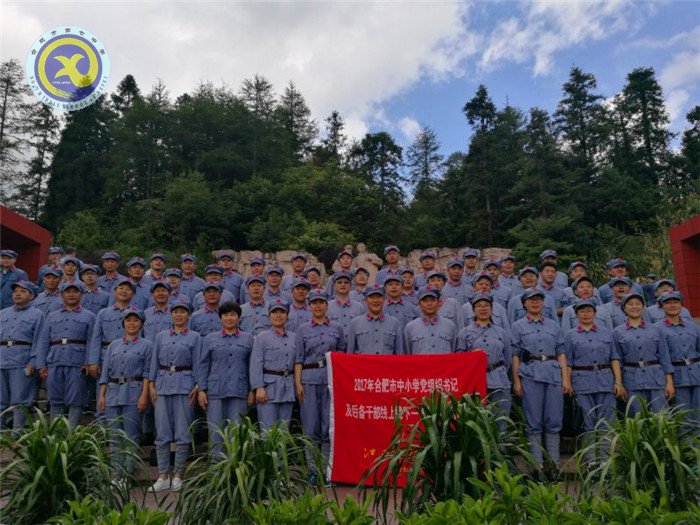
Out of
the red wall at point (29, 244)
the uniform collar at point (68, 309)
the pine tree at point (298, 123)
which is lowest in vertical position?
the uniform collar at point (68, 309)

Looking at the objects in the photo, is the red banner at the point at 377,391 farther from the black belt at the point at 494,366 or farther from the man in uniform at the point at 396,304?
the man in uniform at the point at 396,304

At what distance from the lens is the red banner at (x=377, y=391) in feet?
14.9

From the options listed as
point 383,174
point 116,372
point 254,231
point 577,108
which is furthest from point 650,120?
point 116,372

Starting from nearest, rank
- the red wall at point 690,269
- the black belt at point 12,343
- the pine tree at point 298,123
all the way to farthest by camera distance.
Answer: the black belt at point 12,343 < the red wall at point 690,269 < the pine tree at point 298,123

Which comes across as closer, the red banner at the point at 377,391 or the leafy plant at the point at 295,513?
the leafy plant at the point at 295,513

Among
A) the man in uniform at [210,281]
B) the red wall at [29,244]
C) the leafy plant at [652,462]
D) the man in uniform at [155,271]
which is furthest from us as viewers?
the red wall at [29,244]

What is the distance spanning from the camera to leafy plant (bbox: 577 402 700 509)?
8.99 feet

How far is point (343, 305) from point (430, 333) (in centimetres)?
127

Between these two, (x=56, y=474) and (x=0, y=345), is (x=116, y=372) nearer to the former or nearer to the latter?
(x=0, y=345)

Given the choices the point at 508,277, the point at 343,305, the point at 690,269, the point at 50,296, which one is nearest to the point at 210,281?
the point at 50,296

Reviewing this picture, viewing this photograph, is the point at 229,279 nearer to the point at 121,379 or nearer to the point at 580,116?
the point at 121,379

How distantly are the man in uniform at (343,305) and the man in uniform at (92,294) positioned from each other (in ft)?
10.2

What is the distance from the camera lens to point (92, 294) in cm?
680

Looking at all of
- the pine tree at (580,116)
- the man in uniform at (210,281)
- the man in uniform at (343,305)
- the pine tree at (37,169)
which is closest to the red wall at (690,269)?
the man in uniform at (343,305)
